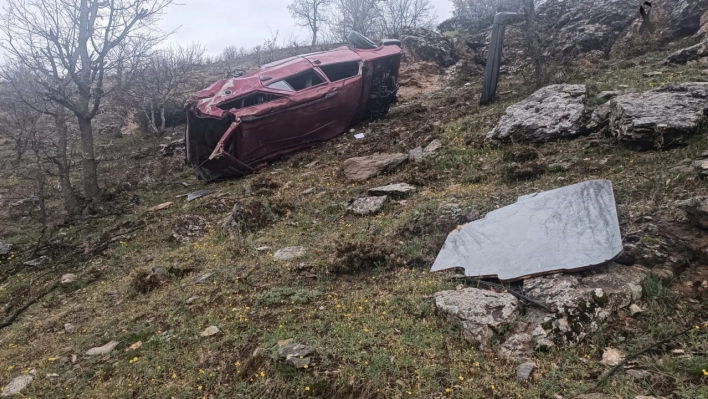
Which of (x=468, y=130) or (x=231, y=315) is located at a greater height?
(x=468, y=130)

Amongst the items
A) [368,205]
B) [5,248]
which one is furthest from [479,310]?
[5,248]

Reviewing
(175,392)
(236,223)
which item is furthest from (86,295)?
(175,392)

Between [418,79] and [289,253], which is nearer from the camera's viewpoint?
[289,253]

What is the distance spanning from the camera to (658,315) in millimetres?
2951

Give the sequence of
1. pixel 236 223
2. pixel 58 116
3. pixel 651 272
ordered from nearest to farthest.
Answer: pixel 651 272 < pixel 236 223 < pixel 58 116

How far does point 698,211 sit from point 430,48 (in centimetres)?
1273

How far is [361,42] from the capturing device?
11102mm

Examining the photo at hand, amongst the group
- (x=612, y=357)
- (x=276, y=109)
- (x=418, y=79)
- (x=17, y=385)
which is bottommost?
(x=17, y=385)

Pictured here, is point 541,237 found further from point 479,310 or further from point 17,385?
point 17,385

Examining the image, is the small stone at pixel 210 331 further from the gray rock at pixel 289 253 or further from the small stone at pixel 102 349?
the gray rock at pixel 289 253

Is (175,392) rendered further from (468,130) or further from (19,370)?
(468,130)

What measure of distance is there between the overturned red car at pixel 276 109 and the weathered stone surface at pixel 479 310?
598 cm

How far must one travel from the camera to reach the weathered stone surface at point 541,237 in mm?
3555

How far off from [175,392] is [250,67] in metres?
20.3
